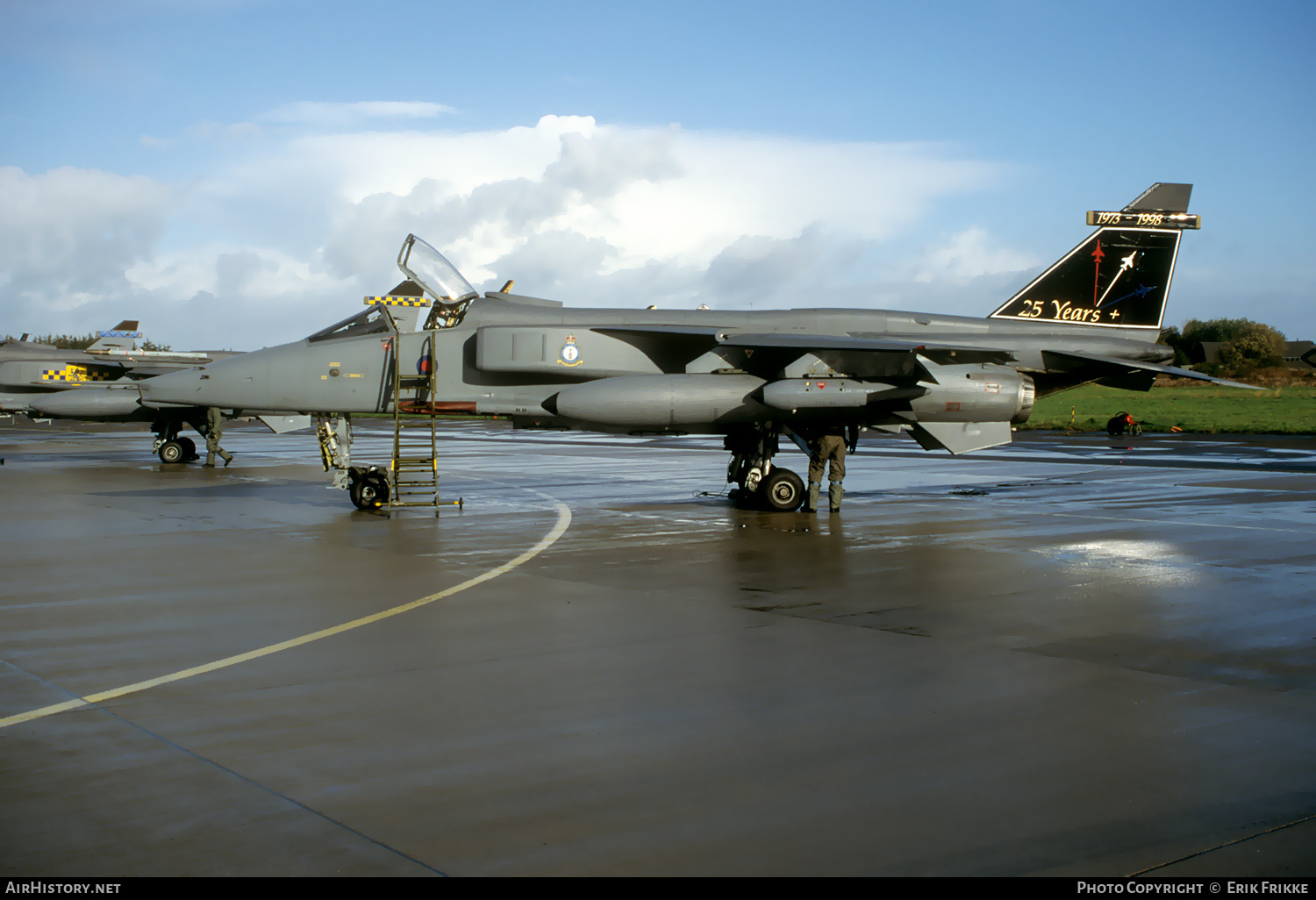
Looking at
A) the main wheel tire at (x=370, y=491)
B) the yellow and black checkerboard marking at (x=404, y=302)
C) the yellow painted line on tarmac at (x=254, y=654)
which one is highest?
the yellow and black checkerboard marking at (x=404, y=302)

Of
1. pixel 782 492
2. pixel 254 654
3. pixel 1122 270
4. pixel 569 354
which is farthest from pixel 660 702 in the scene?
pixel 1122 270

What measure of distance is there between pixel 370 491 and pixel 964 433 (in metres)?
8.66

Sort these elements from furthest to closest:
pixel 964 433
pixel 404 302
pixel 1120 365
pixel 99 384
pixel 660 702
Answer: pixel 99 384 < pixel 964 433 < pixel 1120 365 < pixel 404 302 < pixel 660 702

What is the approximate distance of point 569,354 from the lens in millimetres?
14734

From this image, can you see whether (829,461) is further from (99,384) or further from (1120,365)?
(99,384)

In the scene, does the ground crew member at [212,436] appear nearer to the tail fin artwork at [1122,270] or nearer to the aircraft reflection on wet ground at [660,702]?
the aircraft reflection on wet ground at [660,702]

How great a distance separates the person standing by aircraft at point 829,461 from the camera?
49.6 feet

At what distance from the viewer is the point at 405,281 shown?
14.9m

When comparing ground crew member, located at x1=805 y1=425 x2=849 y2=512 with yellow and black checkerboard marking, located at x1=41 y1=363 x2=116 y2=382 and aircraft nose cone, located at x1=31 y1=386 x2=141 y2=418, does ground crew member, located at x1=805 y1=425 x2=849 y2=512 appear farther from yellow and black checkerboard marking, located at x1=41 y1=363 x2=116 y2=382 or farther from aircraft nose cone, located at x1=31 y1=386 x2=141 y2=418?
yellow and black checkerboard marking, located at x1=41 y1=363 x2=116 y2=382

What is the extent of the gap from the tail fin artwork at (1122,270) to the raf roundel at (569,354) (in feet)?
22.8

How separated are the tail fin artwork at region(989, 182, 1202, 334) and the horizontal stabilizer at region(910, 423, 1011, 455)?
2.47 meters

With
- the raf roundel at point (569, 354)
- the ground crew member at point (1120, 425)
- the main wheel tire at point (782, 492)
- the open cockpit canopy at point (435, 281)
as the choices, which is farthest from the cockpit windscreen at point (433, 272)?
the ground crew member at point (1120, 425)

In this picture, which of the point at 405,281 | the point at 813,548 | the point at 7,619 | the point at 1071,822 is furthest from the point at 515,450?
the point at 1071,822

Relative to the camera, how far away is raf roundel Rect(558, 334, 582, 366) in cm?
1469
